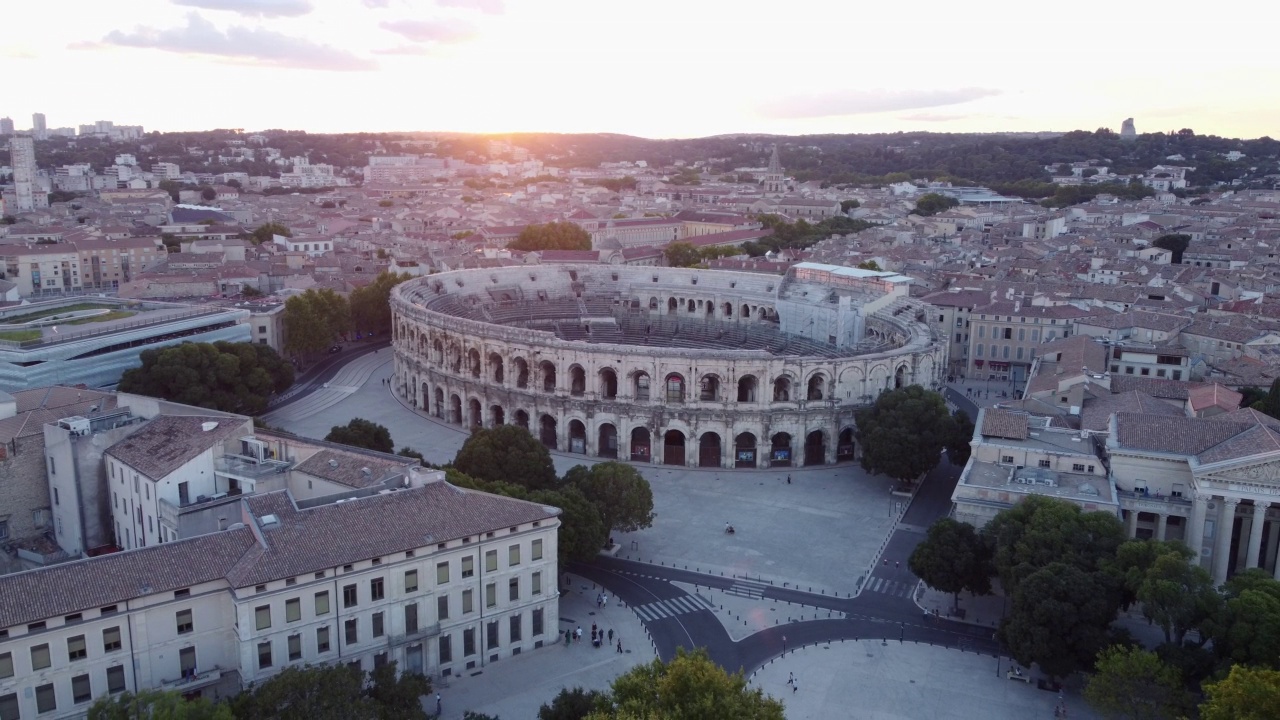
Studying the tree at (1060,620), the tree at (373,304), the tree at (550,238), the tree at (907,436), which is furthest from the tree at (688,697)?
the tree at (550,238)

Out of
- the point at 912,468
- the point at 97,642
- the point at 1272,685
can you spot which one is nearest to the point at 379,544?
the point at 97,642

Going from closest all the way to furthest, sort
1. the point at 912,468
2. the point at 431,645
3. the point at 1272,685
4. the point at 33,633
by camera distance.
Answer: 1. the point at 1272,685
2. the point at 33,633
3. the point at 431,645
4. the point at 912,468

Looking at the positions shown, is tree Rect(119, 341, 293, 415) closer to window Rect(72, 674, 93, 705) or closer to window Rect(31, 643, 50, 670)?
window Rect(72, 674, 93, 705)

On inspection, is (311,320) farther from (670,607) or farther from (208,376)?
(670,607)

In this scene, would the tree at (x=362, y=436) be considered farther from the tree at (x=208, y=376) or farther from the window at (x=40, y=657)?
the window at (x=40, y=657)

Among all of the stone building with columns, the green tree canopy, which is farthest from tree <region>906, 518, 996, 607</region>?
the green tree canopy

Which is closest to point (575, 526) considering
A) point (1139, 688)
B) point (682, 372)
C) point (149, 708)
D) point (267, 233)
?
point (149, 708)

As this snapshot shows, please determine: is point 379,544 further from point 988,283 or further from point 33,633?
point 988,283
